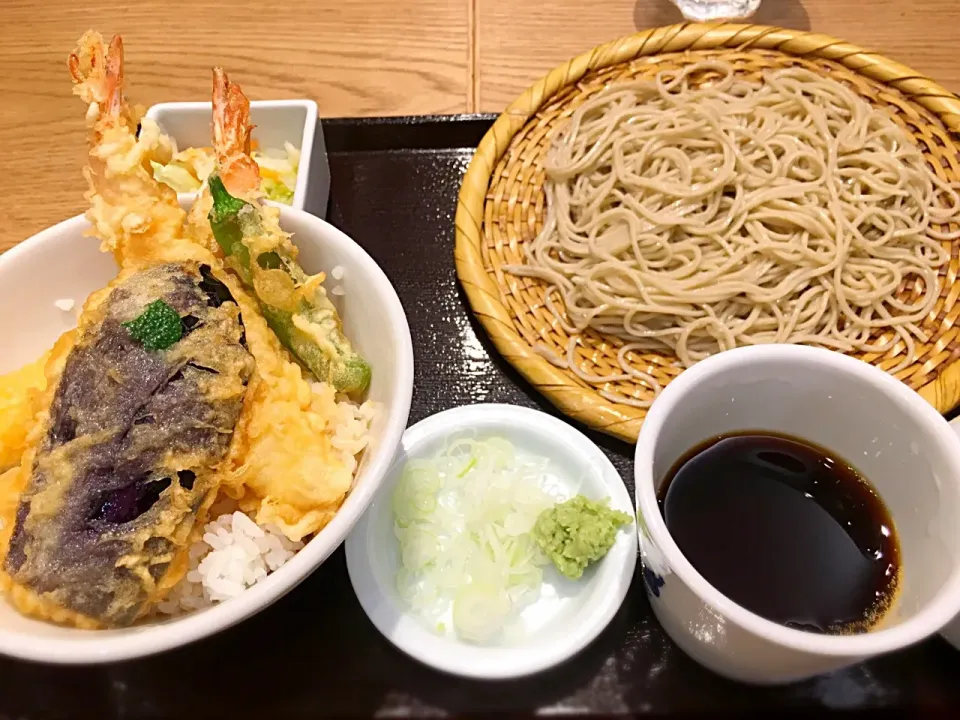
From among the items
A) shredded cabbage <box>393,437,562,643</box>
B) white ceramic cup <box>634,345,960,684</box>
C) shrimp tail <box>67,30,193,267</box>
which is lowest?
shredded cabbage <box>393,437,562,643</box>

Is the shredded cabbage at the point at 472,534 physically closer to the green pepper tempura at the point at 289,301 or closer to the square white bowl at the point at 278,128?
the green pepper tempura at the point at 289,301

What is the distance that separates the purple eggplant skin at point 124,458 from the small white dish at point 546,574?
27 cm

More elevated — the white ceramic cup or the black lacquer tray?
the white ceramic cup

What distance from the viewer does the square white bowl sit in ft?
4.84

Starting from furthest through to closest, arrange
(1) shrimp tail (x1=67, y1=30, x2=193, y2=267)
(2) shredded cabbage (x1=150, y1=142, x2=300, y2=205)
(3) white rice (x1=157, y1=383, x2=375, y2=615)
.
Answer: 1. (2) shredded cabbage (x1=150, y1=142, x2=300, y2=205)
2. (1) shrimp tail (x1=67, y1=30, x2=193, y2=267)
3. (3) white rice (x1=157, y1=383, x2=375, y2=615)

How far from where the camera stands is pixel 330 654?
1073 mm

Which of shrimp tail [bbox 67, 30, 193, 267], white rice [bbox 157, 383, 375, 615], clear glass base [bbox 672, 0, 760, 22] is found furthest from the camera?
clear glass base [bbox 672, 0, 760, 22]

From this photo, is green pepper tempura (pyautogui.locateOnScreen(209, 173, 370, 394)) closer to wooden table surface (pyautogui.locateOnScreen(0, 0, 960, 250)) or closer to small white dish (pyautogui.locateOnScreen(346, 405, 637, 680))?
small white dish (pyautogui.locateOnScreen(346, 405, 637, 680))

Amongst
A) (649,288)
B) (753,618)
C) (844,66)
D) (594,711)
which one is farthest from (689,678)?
(844,66)

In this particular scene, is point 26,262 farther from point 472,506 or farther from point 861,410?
point 861,410

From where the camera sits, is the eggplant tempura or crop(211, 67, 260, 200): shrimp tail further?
crop(211, 67, 260, 200): shrimp tail

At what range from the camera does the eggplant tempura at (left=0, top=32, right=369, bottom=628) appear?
0.79 metres

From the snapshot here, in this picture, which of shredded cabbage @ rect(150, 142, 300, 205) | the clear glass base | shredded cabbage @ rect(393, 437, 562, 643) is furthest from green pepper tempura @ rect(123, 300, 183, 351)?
the clear glass base

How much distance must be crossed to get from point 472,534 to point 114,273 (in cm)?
71
